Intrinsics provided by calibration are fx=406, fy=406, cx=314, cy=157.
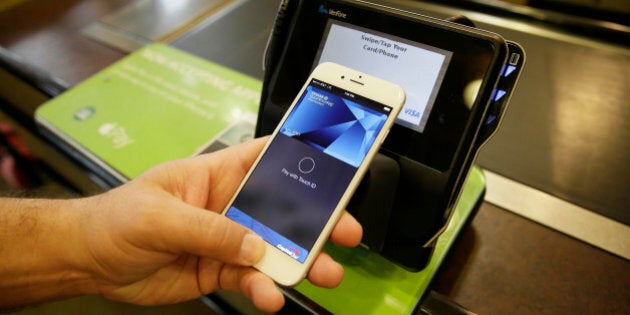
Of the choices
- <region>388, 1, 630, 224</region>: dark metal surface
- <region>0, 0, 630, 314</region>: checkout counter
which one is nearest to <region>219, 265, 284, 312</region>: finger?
<region>0, 0, 630, 314</region>: checkout counter

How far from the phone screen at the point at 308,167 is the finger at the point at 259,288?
0.13 ft

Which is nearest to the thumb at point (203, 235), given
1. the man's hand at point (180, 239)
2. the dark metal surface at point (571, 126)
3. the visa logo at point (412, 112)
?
the man's hand at point (180, 239)

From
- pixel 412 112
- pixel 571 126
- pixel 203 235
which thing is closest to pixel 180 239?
pixel 203 235

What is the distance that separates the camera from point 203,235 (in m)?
0.42

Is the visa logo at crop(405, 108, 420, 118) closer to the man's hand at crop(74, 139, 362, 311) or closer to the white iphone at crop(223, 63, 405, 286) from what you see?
the white iphone at crop(223, 63, 405, 286)

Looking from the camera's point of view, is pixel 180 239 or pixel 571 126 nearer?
pixel 180 239

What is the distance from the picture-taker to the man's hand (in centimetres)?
43

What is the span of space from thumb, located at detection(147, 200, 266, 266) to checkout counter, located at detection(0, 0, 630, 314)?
0.82ft

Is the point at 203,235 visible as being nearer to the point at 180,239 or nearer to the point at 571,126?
the point at 180,239

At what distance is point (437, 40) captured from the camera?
47 cm

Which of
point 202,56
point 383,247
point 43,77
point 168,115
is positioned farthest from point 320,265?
point 43,77

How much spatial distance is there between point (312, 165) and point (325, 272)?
13cm

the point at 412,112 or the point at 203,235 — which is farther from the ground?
the point at 412,112

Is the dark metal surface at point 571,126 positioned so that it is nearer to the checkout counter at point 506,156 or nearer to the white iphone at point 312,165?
the checkout counter at point 506,156
